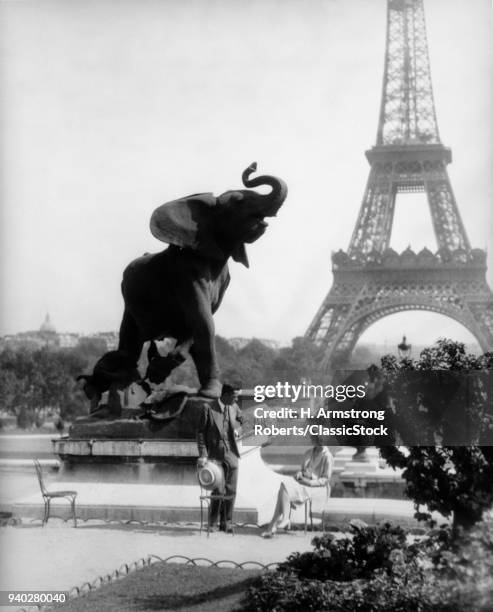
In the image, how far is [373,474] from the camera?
1567cm

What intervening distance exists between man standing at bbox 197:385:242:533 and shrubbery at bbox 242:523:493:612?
2856 mm

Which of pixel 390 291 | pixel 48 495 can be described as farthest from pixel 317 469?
pixel 390 291

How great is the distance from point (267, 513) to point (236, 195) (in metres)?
3.86

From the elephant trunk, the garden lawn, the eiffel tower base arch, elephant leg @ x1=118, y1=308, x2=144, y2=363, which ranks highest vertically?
the eiffel tower base arch

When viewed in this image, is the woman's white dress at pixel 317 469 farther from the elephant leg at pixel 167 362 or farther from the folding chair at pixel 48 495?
the folding chair at pixel 48 495

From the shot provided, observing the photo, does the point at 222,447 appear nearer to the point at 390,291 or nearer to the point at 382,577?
the point at 382,577

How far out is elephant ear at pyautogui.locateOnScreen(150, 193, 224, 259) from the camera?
10031 millimetres

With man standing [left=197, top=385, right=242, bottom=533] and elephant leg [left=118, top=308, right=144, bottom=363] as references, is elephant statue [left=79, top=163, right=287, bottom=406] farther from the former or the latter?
man standing [left=197, top=385, right=242, bottom=533]

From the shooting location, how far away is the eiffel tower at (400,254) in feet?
151

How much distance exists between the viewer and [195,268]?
10.1 metres

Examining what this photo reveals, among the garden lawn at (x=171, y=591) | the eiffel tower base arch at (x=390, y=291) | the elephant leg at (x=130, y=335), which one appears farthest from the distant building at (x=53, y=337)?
the garden lawn at (x=171, y=591)

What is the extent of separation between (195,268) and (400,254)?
129 feet

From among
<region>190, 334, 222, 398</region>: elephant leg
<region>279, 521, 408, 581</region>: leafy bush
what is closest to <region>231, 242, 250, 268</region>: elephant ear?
<region>190, 334, 222, 398</region>: elephant leg

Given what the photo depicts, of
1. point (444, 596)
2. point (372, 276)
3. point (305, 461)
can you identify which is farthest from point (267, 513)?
point (372, 276)
